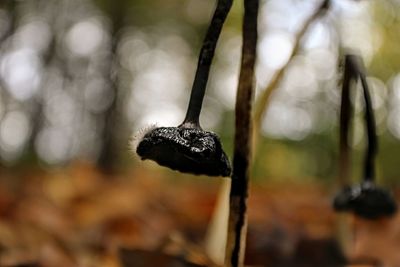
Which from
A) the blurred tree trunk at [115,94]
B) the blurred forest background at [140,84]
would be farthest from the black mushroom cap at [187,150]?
the blurred tree trunk at [115,94]

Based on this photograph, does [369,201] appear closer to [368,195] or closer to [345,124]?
[368,195]

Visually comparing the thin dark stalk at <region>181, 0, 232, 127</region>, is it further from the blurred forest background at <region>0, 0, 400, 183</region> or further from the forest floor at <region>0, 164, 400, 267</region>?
the blurred forest background at <region>0, 0, 400, 183</region>

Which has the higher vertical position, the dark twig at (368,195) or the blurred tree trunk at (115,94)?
the blurred tree trunk at (115,94)

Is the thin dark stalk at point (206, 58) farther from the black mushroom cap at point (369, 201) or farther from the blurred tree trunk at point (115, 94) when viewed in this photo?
the blurred tree trunk at point (115, 94)

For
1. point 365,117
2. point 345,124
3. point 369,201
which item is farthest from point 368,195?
point 345,124

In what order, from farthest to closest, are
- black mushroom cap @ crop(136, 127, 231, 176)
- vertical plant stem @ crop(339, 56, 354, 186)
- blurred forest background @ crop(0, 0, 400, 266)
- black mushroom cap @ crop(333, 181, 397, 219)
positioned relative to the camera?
blurred forest background @ crop(0, 0, 400, 266), vertical plant stem @ crop(339, 56, 354, 186), black mushroom cap @ crop(333, 181, 397, 219), black mushroom cap @ crop(136, 127, 231, 176)

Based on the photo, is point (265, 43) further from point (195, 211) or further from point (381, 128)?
point (381, 128)

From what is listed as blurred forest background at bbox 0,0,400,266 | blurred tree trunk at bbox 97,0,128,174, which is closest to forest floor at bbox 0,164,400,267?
blurred forest background at bbox 0,0,400,266
